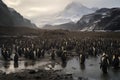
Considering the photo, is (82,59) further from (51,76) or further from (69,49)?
(69,49)

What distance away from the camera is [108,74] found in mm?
24469

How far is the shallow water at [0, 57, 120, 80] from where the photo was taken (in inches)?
936

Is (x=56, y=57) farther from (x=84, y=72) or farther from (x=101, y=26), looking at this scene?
(x=101, y=26)

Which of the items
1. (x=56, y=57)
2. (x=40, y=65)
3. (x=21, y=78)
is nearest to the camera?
(x=21, y=78)

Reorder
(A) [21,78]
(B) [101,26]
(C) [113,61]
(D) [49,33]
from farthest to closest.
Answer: (B) [101,26] → (D) [49,33] → (C) [113,61] → (A) [21,78]

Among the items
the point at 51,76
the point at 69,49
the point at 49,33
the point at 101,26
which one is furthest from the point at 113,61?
the point at 101,26

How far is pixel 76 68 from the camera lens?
2833 cm

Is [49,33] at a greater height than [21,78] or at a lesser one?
greater

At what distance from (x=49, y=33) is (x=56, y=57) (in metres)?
39.1

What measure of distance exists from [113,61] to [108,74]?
3556 mm

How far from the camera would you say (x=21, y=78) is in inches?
893

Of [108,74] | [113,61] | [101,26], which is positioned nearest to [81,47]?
[113,61]

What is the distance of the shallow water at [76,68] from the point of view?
23.8 m

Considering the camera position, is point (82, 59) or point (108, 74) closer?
point (108, 74)
